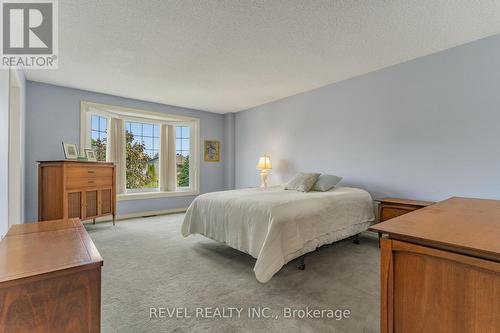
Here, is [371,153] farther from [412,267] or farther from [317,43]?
[412,267]

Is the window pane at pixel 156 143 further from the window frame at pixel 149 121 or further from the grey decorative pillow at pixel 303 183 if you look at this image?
the grey decorative pillow at pixel 303 183

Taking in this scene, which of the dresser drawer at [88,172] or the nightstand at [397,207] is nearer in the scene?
the nightstand at [397,207]

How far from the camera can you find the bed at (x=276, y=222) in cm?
214

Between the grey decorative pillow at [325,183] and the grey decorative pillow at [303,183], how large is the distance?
63 millimetres

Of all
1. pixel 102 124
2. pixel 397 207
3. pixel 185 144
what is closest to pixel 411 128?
pixel 397 207

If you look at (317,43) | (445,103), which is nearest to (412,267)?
(317,43)

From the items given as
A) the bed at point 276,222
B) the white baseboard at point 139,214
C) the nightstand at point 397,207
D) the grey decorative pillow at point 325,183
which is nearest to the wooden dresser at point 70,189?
the white baseboard at point 139,214

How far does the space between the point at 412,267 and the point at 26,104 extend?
5098 mm

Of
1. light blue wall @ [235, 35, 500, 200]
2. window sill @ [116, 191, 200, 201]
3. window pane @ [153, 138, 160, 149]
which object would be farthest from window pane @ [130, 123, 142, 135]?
light blue wall @ [235, 35, 500, 200]

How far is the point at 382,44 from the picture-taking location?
2.69 m

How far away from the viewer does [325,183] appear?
3475 mm

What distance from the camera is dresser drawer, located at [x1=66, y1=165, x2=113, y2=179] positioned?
11.4ft

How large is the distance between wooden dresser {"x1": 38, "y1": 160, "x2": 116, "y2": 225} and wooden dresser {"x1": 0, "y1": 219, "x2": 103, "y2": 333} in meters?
2.80

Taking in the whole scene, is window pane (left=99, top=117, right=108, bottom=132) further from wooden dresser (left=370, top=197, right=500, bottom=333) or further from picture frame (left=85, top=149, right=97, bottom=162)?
Answer: wooden dresser (left=370, top=197, right=500, bottom=333)
